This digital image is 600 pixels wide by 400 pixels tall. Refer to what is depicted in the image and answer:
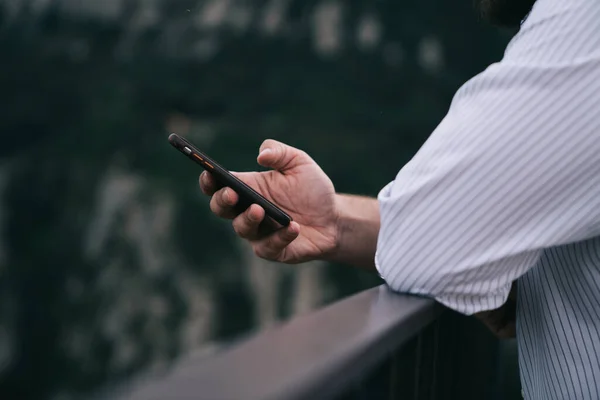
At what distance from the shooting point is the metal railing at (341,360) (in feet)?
0.93

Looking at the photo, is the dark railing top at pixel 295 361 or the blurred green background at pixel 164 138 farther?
the blurred green background at pixel 164 138

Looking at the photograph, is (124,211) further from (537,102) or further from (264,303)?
(537,102)

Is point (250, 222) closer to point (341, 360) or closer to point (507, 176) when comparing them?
point (507, 176)

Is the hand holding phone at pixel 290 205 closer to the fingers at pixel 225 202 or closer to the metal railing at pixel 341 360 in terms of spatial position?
the fingers at pixel 225 202

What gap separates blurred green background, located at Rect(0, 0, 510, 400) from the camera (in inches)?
393

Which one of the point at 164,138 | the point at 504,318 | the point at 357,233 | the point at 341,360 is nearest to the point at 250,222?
the point at 357,233

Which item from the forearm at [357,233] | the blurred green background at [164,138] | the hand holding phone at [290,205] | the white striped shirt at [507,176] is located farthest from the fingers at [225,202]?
the blurred green background at [164,138]

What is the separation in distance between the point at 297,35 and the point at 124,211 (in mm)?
3512

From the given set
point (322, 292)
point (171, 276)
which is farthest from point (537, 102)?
point (171, 276)

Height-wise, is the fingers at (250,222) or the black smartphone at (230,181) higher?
the black smartphone at (230,181)

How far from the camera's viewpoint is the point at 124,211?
10.4m

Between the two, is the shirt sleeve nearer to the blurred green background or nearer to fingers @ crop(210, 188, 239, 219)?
fingers @ crop(210, 188, 239, 219)

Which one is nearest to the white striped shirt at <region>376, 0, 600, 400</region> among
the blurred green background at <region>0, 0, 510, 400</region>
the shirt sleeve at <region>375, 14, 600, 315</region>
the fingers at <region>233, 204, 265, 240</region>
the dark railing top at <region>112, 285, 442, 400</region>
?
the shirt sleeve at <region>375, 14, 600, 315</region>

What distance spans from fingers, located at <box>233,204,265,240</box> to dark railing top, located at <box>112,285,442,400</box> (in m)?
0.38
